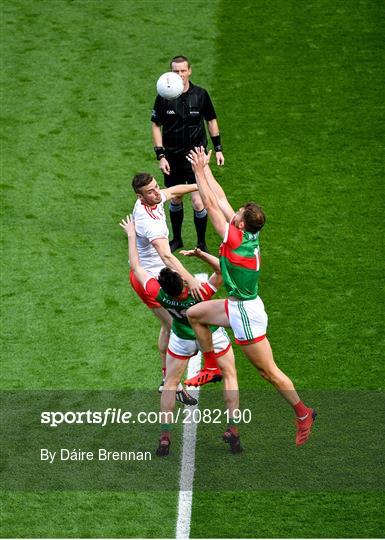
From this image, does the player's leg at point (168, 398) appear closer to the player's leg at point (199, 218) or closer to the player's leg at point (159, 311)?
the player's leg at point (159, 311)

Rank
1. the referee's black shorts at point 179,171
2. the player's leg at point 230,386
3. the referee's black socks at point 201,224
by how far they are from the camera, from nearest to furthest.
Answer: the player's leg at point 230,386
the referee's black shorts at point 179,171
the referee's black socks at point 201,224

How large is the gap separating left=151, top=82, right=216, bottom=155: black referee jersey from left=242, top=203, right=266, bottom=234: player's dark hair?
3.84 m

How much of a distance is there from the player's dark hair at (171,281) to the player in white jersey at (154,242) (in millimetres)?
265

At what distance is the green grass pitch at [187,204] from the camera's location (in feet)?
36.6

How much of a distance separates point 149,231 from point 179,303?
0.97 metres

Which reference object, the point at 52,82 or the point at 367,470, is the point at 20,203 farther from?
the point at 367,470

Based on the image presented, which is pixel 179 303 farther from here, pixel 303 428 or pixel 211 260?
pixel 303 428

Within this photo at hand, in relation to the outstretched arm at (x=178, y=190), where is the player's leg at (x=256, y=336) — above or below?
below

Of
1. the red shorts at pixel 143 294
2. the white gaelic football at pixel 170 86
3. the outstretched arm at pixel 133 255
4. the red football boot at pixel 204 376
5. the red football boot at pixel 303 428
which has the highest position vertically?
the white gaelic football at pixel 170 86

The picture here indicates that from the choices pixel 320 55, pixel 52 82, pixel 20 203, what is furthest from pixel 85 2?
pixel 20 203

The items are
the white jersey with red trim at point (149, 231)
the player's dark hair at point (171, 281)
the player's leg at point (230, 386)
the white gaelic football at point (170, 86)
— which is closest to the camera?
the player's dark hair at point (171, 281)

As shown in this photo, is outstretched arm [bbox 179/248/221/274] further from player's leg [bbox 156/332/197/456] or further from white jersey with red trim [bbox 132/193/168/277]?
player's leg [bbox 156/332/197/456]

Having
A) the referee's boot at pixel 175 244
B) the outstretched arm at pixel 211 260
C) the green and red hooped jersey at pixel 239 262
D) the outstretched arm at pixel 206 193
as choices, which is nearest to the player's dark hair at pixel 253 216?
the green and red hooped jersey at pixel 239 262

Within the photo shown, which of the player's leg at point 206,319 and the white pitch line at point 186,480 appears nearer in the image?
the white pitch line at point 186,480
